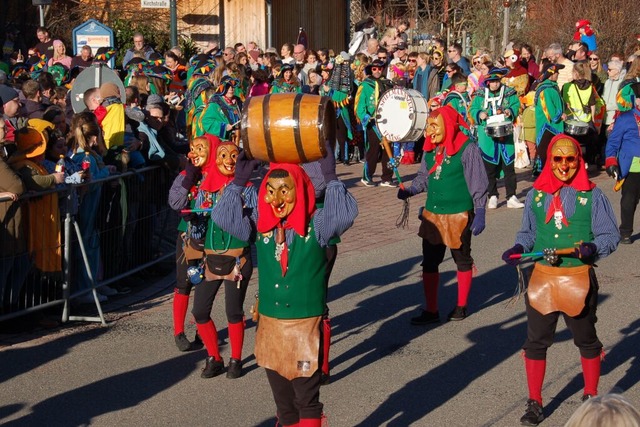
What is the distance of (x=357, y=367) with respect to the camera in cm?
789

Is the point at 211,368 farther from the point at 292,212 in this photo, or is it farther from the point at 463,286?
the point at 463,286

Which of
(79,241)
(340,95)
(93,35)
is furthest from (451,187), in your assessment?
(93,35)

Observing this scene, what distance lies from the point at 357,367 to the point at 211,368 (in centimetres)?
104

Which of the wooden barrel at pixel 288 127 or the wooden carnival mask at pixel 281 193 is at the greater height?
the wooden barrel at pixel 288 127

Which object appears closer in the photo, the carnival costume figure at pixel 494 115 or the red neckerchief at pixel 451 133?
the red neckerchief at pixel 451 133

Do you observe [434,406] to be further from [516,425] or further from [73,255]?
[73,255]

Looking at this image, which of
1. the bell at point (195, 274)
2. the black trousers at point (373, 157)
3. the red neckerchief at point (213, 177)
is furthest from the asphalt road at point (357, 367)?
the black trousers at point (373, 157)

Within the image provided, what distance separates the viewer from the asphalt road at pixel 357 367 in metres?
6.90

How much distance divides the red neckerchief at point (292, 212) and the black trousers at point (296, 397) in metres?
0.56

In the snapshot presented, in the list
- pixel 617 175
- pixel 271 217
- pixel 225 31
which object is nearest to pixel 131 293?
pixel 271 217

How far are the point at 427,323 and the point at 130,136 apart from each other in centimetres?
351

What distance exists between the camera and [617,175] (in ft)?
39.0

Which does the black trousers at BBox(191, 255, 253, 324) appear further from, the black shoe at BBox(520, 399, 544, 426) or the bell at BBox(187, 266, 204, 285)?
the black shoe at BBox(520, 399, 544, 426)

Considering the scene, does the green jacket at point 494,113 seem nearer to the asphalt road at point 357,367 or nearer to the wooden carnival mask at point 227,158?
the asphalt road at point 357,367
